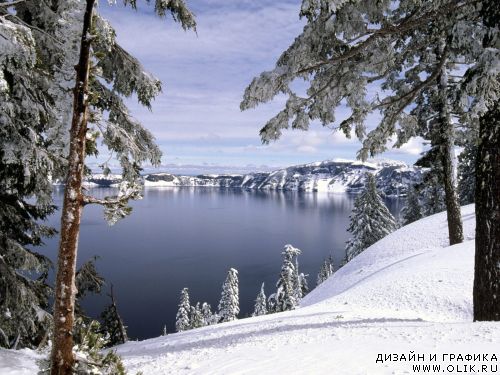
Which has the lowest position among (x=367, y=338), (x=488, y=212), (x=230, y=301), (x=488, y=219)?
(x=230, y=301)

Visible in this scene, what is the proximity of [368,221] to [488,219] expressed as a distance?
103ft

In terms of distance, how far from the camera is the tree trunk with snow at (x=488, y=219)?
20.3 ft

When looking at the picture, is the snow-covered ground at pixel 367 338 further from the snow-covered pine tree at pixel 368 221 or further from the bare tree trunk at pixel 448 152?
the snow-covered pine tree at pixel 368 221

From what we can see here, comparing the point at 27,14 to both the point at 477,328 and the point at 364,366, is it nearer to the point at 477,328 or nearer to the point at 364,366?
the point at 364,366

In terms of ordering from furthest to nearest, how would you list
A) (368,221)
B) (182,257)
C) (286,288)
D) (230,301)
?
(182,257), (230,301), (286,288), (368,221)

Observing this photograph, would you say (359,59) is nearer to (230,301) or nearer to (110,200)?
(110,200)

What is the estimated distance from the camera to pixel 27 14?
7766 millimetres

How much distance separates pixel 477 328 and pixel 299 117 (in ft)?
17.4

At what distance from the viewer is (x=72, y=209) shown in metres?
3.43

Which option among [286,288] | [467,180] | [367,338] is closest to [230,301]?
[286,288]

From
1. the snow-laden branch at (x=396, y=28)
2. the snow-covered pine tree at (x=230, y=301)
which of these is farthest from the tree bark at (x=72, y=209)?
the snow-covered pine tree at (x=230, y=301)

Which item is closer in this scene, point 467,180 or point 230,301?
point 467,180

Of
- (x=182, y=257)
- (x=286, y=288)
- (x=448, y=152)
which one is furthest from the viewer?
(x=182, y=257)

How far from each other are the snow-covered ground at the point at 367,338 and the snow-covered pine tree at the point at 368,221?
2358 cm
